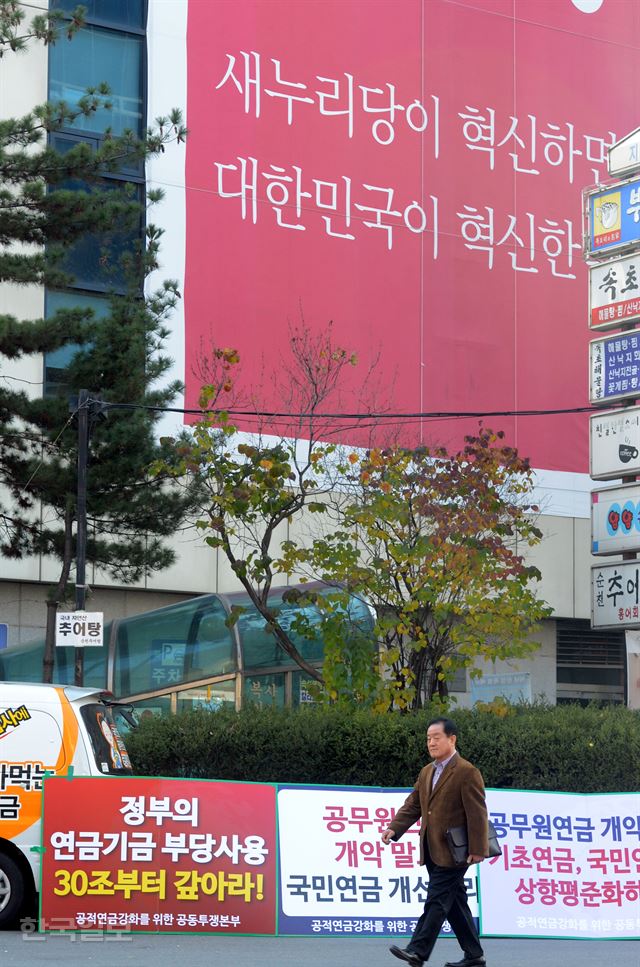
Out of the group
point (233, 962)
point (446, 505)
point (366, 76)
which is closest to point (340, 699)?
point (446, 505)

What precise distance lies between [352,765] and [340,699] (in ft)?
9.58

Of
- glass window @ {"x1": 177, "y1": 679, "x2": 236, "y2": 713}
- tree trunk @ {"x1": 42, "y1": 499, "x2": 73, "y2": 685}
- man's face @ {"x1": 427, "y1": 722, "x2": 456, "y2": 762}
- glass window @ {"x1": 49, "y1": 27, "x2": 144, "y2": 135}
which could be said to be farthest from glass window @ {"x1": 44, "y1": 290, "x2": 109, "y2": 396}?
man's face @ {"x1": 427, "y1": 722, "x2": 456, "y2": 762}

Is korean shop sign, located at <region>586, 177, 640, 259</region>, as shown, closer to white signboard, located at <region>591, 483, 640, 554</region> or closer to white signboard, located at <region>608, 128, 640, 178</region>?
white signboard, located at <region>608, 128, 640, 178</region>

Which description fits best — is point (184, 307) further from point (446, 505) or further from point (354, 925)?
point (354, 925)

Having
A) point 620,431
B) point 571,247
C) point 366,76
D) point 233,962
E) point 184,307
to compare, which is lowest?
point 233,962

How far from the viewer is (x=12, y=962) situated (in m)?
11.0

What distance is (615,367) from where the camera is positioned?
26547 millimetres

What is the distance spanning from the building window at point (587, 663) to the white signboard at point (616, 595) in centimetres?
862

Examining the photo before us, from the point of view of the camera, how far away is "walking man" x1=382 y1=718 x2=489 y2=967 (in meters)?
10.5

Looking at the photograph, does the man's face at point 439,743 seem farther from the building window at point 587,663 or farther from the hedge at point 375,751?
the building window at point 587,663

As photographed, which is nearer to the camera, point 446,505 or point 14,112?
point 446,505

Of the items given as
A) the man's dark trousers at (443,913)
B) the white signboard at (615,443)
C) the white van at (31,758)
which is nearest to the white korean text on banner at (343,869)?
the white van at (31,758)

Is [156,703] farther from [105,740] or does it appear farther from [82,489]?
[105,740]

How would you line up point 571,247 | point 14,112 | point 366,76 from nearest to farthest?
point 14,112 < point 366,76 < point 571,247
